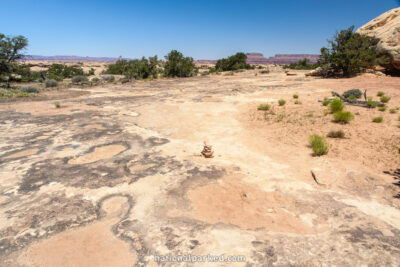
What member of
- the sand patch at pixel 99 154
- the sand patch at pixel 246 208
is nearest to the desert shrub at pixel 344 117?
the sand patch at pixel 246 208

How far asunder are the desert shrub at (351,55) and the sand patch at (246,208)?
18497 millimetres

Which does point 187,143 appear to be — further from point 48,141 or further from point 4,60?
point 4,60

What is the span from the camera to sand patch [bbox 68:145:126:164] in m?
4.95

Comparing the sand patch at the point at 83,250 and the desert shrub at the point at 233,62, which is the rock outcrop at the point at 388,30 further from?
the sand patch at the point at 83,250

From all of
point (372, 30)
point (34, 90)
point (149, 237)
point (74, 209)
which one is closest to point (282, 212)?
point (149, 237)

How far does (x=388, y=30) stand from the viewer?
17.2m

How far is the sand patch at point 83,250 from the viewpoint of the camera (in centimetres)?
242

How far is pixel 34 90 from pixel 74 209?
649 inches

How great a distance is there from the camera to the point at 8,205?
133 inches

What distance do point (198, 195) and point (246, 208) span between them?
2.65 feet

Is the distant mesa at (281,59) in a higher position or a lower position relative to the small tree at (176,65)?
higher

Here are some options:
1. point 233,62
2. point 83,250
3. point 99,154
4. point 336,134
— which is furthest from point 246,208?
point 233,62

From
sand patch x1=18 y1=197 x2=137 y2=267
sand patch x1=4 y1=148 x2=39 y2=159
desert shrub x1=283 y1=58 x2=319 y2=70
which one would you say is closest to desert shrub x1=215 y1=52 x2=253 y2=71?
desert shrub x1=283 y1=58 x2=319 y2=70

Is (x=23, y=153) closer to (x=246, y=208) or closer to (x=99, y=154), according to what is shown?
(x=99, y=154)
